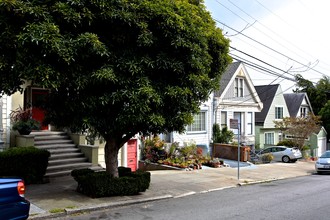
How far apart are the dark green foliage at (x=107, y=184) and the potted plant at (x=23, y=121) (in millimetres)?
3949

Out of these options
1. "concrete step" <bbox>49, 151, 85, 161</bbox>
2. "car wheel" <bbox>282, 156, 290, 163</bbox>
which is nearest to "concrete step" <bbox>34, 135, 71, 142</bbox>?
"concrete step" <bbox>49, 151, 85, 161</bbox>

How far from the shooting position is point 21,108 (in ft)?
48.1

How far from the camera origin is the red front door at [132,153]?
59.5 ft

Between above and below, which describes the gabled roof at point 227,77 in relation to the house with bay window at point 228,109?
above

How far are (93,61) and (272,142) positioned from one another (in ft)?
104

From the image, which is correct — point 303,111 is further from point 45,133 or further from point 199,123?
A: point 45,133

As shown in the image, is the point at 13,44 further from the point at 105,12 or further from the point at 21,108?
the point at 21,108

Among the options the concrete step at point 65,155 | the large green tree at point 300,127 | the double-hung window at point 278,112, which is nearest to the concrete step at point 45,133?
the concrete step at point 65,155

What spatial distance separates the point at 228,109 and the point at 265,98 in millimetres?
13381

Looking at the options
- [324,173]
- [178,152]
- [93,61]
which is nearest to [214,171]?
[178,152]

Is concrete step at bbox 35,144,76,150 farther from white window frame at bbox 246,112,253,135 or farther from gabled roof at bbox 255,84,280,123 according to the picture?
gabled roof at bbox 255,84,280,123

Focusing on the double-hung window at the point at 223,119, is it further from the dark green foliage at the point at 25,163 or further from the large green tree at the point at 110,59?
the dark green foliage at the point at 25,163

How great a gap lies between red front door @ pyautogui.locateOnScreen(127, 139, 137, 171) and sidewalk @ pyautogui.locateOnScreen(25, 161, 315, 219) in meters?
2.28

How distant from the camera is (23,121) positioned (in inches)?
549
